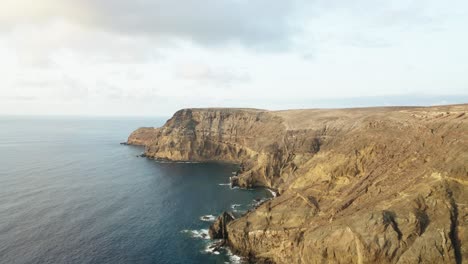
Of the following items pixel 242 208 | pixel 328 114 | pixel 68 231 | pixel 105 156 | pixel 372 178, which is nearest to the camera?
pixel 372 178

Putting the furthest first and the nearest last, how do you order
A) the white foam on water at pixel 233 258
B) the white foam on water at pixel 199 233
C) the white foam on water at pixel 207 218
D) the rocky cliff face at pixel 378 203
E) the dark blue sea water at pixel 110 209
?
the white foam on water at pixel 207 218
the white foam on water at pixel 199 233
the dark blue sea water at pixel 110 209
the white foam on water at pixel 233 258
the rocky cliff face at pixel 378 203

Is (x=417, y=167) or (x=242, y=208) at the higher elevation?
(x=417, y=167)

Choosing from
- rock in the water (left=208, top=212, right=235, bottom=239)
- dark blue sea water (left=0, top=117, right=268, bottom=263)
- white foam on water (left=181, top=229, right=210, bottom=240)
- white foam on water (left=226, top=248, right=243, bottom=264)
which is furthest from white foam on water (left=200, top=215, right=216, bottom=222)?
white foam on water (left=226, top=248, right=243, bottom=264)

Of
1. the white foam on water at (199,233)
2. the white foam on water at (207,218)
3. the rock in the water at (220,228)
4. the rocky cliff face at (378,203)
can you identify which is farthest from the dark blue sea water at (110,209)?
the rocky cliff face at (378,203)

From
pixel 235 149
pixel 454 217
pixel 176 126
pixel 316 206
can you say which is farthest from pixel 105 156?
pixel 454 217

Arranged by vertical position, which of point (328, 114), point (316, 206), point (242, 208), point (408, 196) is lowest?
point (242, 208)

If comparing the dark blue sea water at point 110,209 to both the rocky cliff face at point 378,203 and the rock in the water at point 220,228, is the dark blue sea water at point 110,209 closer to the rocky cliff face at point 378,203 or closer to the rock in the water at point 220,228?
the rock in the water at point 220,228

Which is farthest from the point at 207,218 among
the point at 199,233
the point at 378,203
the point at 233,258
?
the point at 378,203

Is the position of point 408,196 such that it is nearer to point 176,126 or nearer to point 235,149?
point 235,149

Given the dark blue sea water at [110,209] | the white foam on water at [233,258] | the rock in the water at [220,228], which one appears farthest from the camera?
the rock in the water at [220,228]

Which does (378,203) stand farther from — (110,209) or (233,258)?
(110,209)
